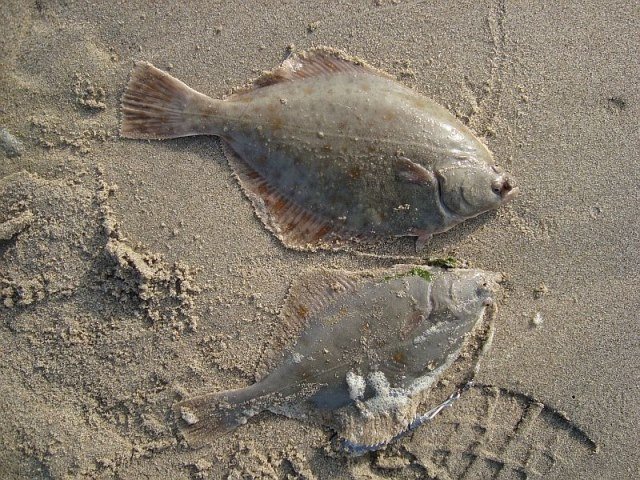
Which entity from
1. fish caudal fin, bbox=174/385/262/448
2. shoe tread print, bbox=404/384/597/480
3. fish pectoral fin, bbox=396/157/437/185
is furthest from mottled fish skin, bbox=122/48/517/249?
shoe tread print, bbox=404/384/597/480

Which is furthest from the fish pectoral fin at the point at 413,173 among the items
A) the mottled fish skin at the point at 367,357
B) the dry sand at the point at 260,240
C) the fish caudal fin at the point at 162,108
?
the fish caudal fin at the point at 162,108

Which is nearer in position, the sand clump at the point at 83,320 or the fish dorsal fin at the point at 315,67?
the sand clump at the point at 83,320

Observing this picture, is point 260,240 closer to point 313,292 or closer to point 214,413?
point 313,292

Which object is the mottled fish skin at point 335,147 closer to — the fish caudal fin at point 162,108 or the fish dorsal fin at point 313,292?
the fish caudal fin at point 162,108

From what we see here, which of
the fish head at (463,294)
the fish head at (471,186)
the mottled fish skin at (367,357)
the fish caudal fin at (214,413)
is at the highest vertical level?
the fish head at (471,186)

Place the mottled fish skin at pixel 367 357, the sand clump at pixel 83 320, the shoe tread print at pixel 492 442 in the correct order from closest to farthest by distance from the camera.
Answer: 1. the mottled fish skin at pixel 367 357
2. the sand clump at pixel 83 320
3. the shoe tread print at pixel 492 442
